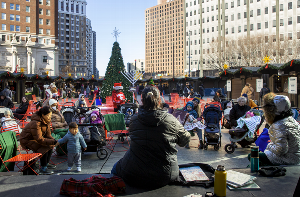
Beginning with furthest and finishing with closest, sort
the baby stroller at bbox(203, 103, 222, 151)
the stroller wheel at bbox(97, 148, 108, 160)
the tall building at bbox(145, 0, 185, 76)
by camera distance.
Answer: the tall building at bbox(145, 0, 185, 76), the baby stroller at bbox(203, 103, 222, 151), the stroller wheel at bbox(97, 148, 108, 160)

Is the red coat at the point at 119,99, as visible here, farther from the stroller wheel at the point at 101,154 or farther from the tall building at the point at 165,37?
the tall building at the point at 165,37

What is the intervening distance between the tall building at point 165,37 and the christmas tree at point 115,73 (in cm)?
13883

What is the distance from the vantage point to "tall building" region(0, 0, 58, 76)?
6875 cm

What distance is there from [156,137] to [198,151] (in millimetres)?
4905

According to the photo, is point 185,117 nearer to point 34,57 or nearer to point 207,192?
point 207,192

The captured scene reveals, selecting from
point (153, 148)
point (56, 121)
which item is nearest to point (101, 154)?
point (56, 121)

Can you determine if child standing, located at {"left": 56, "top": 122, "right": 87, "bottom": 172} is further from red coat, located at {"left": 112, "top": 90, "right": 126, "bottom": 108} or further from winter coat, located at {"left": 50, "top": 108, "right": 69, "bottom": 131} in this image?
red coat, located at {"left": 112, "top": 90, "right": 126, "bottom": 108}

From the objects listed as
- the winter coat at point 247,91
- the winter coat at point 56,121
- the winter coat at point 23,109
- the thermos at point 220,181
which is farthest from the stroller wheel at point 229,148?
the winter coat at point 23,109

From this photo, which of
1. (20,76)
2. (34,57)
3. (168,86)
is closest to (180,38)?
(34,57)

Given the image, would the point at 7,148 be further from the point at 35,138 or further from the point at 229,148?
the point at 229,148

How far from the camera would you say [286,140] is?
3959 mm

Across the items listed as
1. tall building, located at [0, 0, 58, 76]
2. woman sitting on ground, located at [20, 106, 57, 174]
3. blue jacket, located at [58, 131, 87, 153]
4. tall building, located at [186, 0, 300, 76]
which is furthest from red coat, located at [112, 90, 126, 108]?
tall building, located at [0, 0, 58, 76]

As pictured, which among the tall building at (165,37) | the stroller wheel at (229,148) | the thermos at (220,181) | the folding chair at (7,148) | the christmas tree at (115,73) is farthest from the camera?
the tall building at (165,37)

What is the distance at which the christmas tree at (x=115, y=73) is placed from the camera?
841 inches
